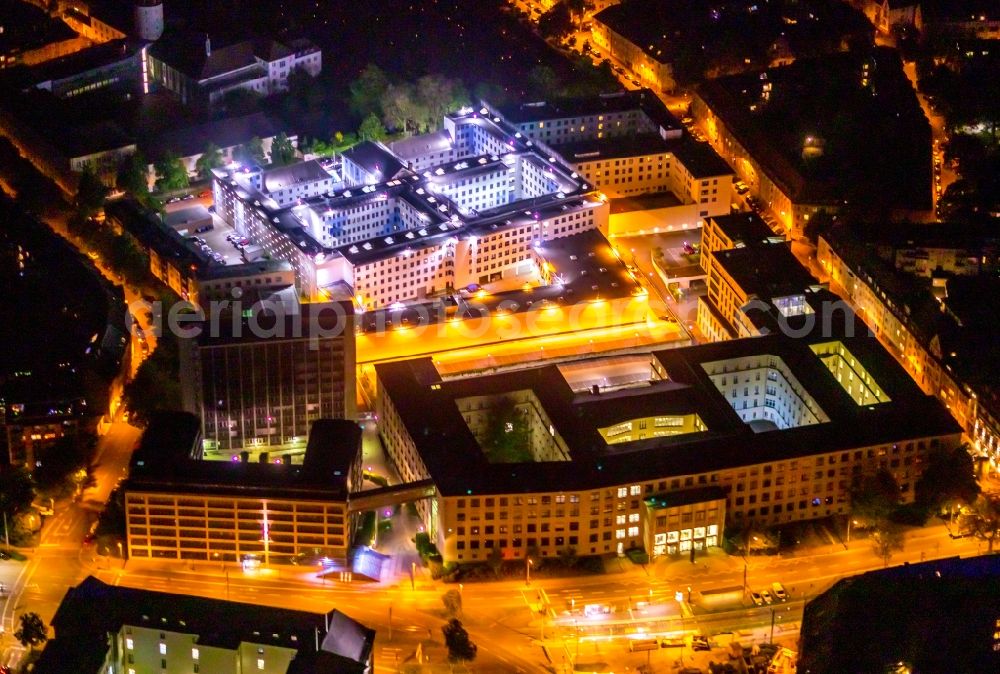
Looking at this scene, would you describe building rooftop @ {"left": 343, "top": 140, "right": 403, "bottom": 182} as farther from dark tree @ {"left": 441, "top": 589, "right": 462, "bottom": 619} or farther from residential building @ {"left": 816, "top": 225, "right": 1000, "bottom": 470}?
dark tree @ {"left": 441, "top": 589, "right": 462, "bottom": 619}

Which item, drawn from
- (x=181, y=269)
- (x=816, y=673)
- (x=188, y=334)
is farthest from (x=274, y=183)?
(x=816, y=673)

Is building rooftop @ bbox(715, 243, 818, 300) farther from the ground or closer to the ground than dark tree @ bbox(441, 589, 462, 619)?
farther from the ground

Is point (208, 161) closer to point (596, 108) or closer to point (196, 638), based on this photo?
point (596, 108)

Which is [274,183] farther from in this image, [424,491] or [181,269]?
[424,491]

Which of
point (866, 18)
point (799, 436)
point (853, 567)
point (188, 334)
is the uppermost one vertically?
point (866, 18)

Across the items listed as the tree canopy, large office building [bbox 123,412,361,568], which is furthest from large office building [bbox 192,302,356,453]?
the tree canopy

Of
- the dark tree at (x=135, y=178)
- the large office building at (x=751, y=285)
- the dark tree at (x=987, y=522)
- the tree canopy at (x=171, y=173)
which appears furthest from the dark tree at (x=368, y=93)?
the dark tree at (x=987, y=522)
